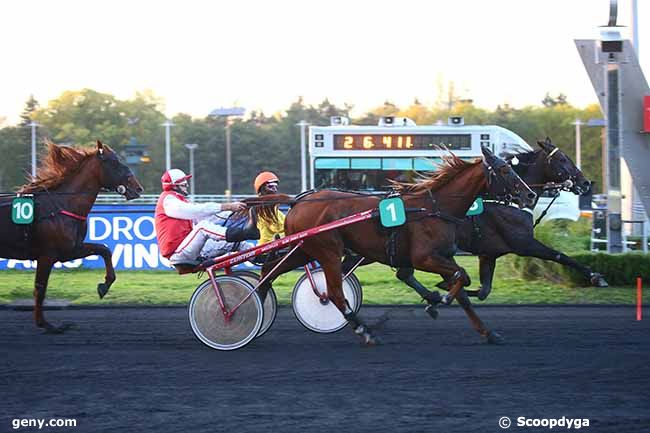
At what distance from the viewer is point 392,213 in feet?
27.8

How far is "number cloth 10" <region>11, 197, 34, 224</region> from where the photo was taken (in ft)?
31.3

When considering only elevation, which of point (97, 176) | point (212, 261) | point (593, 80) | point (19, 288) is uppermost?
point (593, 80)

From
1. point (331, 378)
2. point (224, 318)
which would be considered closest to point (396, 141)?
point (224, 318)

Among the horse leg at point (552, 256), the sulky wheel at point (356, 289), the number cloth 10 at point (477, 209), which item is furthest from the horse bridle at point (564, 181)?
the sulky wheel at point (356, 289)

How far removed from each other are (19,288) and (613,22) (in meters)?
9.17

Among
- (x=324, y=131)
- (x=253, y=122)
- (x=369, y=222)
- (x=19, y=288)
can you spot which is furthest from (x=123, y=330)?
(x=253, y=122)

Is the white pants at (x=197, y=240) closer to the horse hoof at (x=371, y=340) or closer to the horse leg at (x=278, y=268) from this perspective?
the horse leg at (x=278, y=268)

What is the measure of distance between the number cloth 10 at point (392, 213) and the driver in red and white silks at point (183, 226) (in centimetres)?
120

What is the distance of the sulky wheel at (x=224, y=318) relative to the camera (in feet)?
27.4

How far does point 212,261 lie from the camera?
8.39m

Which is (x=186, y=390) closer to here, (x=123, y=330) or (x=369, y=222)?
(x=369, y=222)

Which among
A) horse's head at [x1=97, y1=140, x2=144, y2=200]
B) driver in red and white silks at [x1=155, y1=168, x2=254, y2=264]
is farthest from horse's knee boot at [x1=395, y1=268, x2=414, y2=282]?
horse's head at [x1=97, y1=140, x2=144, y2=200]

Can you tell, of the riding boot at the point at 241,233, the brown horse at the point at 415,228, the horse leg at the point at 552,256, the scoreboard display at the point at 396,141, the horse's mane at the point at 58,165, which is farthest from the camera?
the scoreboard display at the point at 396,141

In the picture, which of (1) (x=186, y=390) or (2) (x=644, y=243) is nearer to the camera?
(1) (x=186, y=390)
